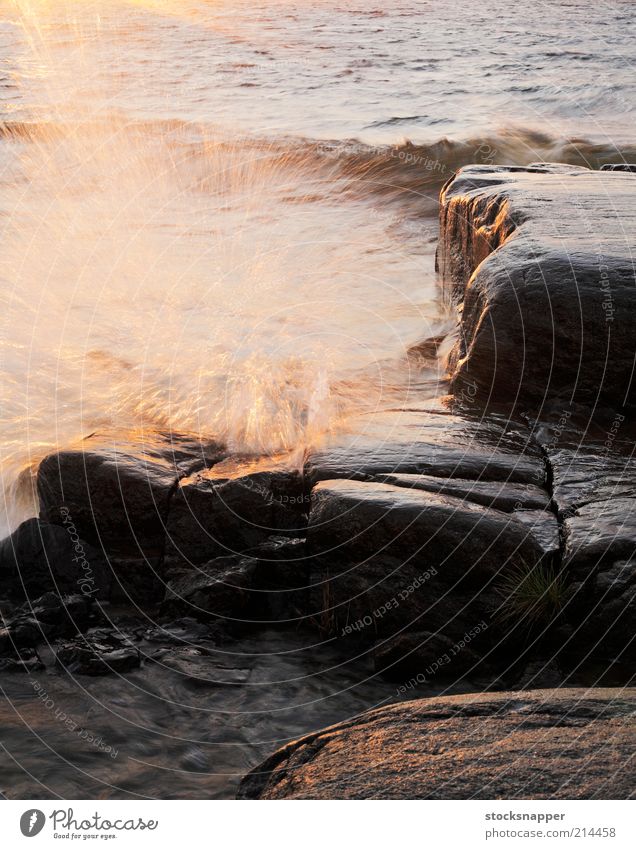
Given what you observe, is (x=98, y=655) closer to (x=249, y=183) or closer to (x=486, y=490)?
(x=486, y=490)

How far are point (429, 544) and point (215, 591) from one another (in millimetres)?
1419

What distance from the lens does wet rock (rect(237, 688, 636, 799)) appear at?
3.46 m

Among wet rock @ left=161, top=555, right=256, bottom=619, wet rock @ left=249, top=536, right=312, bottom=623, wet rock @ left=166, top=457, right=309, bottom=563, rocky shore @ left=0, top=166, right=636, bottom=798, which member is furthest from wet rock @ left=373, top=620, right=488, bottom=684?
wet rock @ left=166, top=457, right=309, bottom=563

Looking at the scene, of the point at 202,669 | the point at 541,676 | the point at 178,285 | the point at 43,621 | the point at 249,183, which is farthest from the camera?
the point at 249,183

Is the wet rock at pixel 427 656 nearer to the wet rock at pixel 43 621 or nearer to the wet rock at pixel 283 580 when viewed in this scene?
the wet rock at pixel 283 580

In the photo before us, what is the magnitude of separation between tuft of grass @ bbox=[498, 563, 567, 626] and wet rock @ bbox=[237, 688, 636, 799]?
72 centimetres

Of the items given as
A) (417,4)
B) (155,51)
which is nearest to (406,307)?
(155,51)

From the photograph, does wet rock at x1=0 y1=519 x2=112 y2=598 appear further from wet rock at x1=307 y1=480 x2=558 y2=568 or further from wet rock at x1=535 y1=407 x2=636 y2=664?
→ wet rock at x1=535 y1=407 x2=636 y2=664

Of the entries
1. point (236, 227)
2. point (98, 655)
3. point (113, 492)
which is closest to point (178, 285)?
point (236, 227)

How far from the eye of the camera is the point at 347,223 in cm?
1412

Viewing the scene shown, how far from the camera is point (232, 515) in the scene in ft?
19.5

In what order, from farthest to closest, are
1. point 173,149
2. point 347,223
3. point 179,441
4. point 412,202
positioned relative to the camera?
point 173,149 < point 412,202 < point 347,223 < point 179,441

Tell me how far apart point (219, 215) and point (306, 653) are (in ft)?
34.7
